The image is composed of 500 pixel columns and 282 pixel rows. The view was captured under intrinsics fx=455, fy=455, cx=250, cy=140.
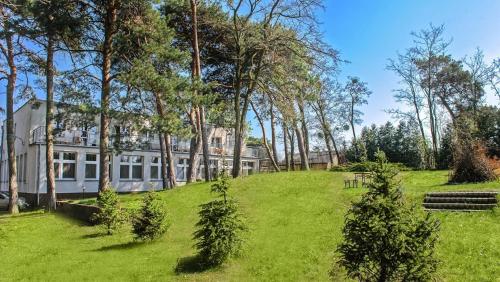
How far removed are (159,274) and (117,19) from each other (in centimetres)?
1516

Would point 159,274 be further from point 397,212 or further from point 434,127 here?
point 434,127

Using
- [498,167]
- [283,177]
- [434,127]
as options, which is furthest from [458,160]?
[434,127]

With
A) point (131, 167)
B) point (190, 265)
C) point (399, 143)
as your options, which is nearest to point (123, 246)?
point (190, 265)

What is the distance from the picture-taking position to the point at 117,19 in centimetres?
2119

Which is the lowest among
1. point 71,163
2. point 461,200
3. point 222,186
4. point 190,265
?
point 190,265

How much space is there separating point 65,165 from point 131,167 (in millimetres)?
5621

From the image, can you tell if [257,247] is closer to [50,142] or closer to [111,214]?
[111,214]

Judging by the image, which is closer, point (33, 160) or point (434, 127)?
point (33, 160)

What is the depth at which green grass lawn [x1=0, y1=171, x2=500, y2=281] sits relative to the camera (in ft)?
28.6

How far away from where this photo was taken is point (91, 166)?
35000 millimetres

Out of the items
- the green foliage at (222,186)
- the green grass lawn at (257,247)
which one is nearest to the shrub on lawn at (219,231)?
the green foliage at (222,186)

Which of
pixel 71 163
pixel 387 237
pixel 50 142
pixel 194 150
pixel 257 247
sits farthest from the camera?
pixel 71 163

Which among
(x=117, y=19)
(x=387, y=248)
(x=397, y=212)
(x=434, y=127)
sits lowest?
(x=387, y=248)

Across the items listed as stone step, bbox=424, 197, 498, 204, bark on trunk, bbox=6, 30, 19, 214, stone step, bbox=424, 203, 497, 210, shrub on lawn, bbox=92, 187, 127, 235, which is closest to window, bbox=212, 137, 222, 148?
bark on trunk, bbox=6, 30, 19, 214
